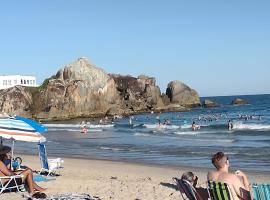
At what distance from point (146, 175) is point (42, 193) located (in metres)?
5.11

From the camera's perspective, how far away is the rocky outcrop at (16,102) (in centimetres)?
7360

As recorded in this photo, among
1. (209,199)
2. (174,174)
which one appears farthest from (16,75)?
(209,199)

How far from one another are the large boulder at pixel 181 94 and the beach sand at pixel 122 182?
7427cm

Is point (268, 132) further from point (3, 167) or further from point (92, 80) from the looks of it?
point (92, 80)

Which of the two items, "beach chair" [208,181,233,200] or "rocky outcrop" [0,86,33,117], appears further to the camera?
"rocky outcrop" [0,86,33,117]

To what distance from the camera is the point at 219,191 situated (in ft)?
22.0

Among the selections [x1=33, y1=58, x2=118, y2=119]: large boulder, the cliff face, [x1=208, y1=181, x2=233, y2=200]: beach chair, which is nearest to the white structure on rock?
the cliff face

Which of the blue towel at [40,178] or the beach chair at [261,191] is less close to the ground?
the beach chair at [261,191]

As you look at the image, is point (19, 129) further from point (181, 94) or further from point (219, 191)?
point (181, 94)

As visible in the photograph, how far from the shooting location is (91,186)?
11.3m

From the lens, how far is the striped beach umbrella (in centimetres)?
1070

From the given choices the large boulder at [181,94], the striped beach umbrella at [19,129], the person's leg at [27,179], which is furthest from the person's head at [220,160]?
the large boulder at [181,94]

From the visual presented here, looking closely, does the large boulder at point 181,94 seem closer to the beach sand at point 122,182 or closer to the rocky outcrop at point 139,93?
the rocky outcrop at point 139,93

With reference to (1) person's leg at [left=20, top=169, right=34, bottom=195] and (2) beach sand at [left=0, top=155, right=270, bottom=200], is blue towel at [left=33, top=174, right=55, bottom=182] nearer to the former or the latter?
(2) beach sand at [left=0, top=155, right=270, bottom=200]
